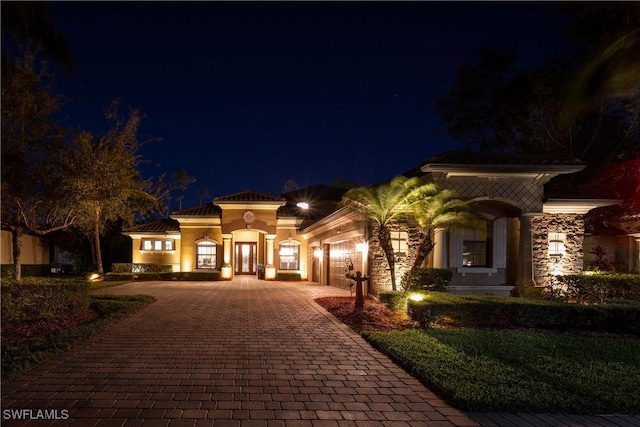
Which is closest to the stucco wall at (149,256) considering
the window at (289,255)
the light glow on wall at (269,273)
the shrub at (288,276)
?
the light glow on wall at (269,273)

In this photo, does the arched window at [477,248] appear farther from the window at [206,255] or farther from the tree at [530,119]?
the window at [206,255]

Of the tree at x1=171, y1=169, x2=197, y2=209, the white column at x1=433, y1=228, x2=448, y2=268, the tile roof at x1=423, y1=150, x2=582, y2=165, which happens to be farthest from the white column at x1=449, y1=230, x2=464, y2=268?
the tree at x1=171, y1=169, x2=197, y2=209

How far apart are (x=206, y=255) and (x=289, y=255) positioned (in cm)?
498

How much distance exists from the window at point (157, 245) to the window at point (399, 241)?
17.8m

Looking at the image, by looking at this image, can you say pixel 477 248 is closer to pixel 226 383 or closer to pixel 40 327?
pixel 226 383

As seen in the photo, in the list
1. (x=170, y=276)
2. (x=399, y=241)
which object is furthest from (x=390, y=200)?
(x=170, y=276)

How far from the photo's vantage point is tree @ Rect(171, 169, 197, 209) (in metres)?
45.2

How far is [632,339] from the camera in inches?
346

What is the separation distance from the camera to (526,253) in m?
14.5

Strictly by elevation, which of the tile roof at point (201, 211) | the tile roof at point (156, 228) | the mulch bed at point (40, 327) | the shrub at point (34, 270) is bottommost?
the shrub at point (34, 270)

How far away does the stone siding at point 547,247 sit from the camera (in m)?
14.7

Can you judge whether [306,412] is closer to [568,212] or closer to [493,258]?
[493,258]

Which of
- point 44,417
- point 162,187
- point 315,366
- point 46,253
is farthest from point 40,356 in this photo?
point 46,253

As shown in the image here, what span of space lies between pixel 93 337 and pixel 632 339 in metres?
10.4
